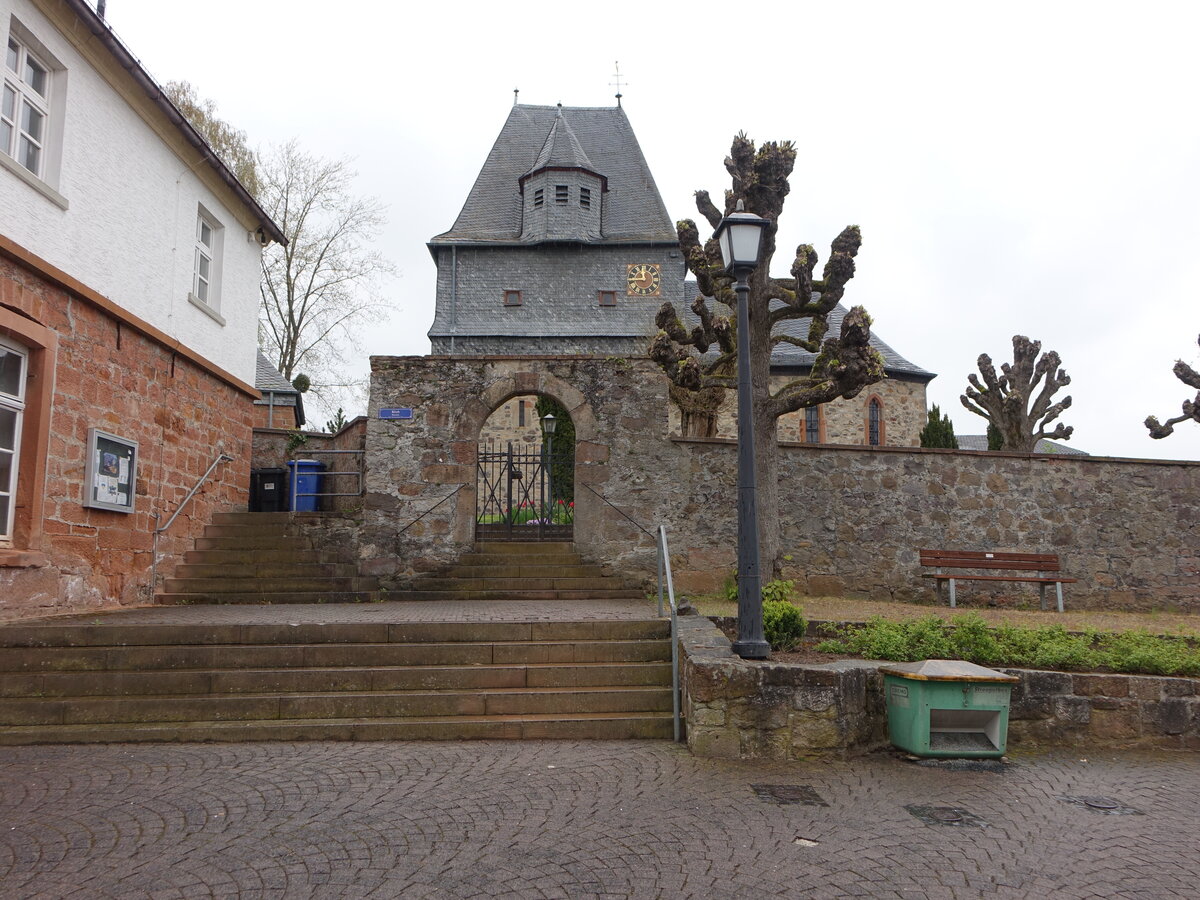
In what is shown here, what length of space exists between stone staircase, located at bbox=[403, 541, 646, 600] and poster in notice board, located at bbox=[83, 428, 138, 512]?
323 centimetres

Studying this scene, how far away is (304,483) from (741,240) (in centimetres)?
927

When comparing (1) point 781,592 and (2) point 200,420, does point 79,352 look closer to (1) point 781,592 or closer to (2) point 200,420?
(2) point 200,420

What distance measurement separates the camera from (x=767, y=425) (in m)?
10.7

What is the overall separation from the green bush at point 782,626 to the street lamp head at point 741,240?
9.34 ft

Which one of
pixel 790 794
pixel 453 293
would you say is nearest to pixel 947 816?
pixel 790 794

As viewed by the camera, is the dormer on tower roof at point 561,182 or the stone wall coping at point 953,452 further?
the dormer on tower roof at point 561,182

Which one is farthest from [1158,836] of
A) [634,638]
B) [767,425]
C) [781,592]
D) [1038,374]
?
[1038,374]

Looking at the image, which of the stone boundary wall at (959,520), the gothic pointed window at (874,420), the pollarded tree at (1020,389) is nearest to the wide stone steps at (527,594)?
→ the stone boundary wall at (959,520)

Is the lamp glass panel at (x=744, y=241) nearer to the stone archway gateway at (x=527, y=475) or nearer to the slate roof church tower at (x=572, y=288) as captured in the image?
the stone archway gateway at (x=527, y=475)

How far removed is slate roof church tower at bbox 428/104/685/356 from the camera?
99.9ft

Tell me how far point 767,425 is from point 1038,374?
37.7 feet

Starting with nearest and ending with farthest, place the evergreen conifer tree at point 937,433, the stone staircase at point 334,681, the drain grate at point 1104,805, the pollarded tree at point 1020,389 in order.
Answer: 1. the drain grate at point 1104,805
2. the stone staircase at point 334,681
3. the pollarded tree at point 1020,389
4. the evergreen conifer tree at point 937,433

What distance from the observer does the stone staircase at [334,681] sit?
584 cm

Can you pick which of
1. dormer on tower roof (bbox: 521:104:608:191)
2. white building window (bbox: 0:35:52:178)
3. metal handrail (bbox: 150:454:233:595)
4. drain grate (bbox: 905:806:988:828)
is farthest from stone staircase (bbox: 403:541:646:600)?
dormer on tower roof (bbox: 521:104:608:191)
